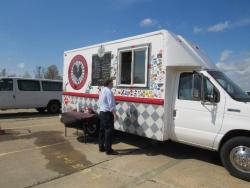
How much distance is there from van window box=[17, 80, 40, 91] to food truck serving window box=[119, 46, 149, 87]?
820 cm

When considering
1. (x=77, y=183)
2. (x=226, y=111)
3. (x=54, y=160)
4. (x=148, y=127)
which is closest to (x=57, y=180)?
(x=77, y=183)

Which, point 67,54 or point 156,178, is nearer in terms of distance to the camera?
point 156,178

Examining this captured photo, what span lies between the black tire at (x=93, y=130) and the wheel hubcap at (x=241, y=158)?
4.19 meters

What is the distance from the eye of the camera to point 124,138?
8570mm

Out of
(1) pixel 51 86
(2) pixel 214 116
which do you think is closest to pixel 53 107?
(1) pixel 51 86

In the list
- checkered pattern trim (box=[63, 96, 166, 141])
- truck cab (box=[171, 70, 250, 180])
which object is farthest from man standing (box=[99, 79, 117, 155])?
truck cab (box=[171, 70, 250, 180])

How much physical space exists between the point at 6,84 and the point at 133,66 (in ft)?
28.7

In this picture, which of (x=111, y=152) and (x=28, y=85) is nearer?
(x=111, y=152)

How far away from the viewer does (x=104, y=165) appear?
5.83 m

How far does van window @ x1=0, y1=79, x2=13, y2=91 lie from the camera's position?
13257mm

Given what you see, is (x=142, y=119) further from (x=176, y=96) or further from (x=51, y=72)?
(x=51, y=72)

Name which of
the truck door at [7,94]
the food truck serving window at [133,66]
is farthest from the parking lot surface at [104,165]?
the truck door at [7,94]

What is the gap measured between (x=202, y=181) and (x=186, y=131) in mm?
1282

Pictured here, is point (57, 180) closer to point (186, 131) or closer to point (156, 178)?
point (156, 178)
